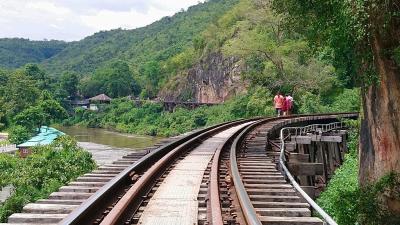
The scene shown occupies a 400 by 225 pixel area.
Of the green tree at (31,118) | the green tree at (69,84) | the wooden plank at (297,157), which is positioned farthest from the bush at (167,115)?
the wooden plank at (297,157)

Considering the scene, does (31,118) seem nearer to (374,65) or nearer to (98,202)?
(374,65)

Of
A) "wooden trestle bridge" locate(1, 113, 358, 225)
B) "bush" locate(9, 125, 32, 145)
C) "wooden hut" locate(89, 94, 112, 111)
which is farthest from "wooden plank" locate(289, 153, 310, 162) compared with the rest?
"wooden hut" locate(89, 94, 112, 111)

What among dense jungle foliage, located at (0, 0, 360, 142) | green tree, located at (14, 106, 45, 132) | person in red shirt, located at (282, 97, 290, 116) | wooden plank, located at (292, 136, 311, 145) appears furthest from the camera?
green tree, located at (14, 106, 45, 132)

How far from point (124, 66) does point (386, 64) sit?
128040 millimetres

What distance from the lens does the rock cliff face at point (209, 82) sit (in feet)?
222

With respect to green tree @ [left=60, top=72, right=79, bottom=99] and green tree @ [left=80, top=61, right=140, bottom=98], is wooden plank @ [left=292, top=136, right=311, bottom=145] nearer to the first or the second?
green tree @ [left=60, top=72, right=79, bottom=99]

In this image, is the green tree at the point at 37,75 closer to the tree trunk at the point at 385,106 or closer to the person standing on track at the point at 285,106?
the person standing on track at the point at 285,106

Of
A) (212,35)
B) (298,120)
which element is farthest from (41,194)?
(212,35)

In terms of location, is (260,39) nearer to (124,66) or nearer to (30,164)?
(30,164)

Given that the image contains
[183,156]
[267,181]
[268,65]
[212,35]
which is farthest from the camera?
[212,35]

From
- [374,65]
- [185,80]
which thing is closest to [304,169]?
[374,65]

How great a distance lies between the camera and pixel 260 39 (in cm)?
4425

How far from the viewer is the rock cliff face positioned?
67625 mm

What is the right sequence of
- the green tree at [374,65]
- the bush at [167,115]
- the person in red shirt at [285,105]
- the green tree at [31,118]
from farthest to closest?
the green tree at [31,118] → the bush at [167,115] → the person in red shirt at [285,105] → the green tree at [374,65]
